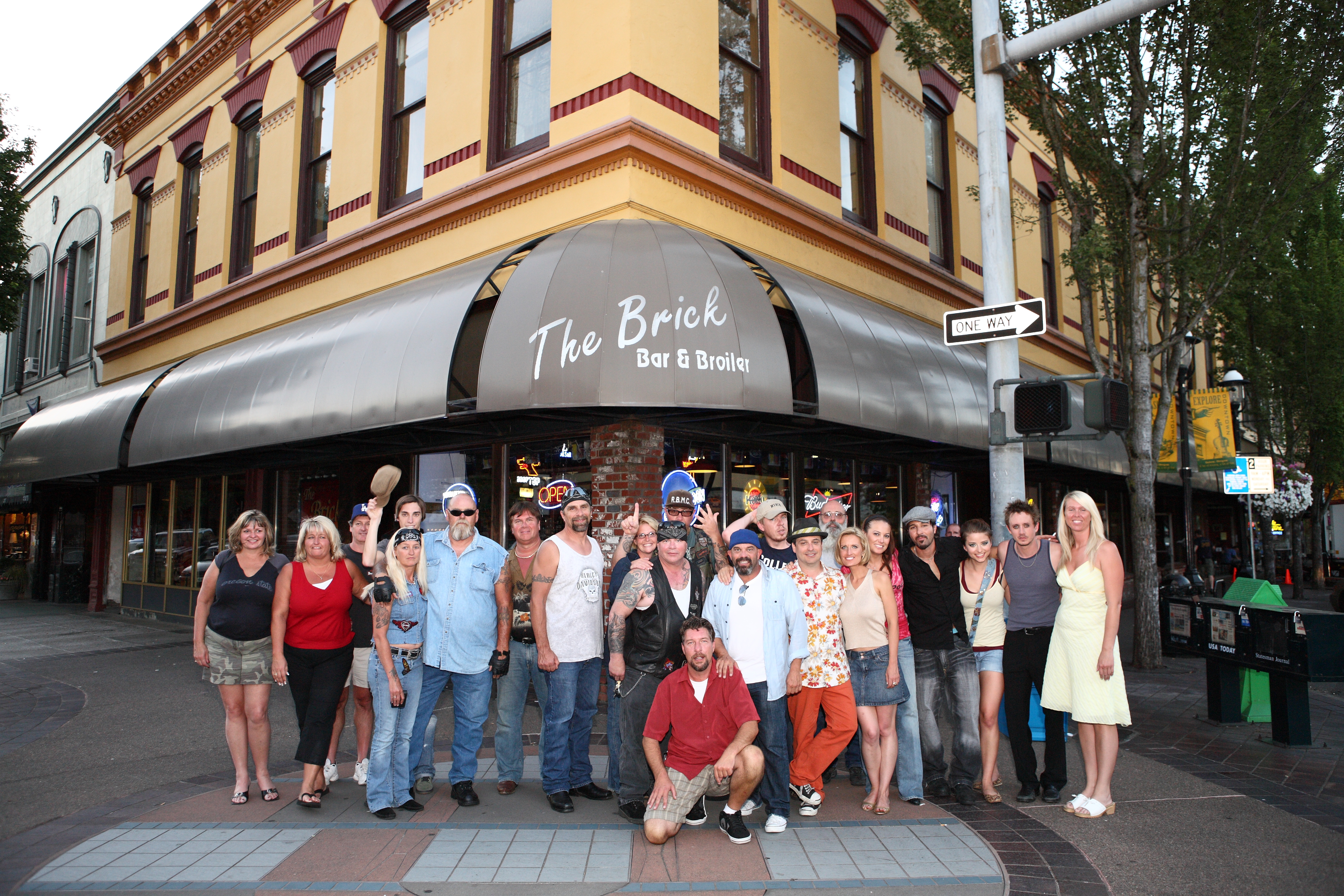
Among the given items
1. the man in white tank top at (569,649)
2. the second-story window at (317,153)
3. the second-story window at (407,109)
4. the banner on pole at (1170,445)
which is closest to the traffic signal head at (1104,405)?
the man in white tank top at (569,649)

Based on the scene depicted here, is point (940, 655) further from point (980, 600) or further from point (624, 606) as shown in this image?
point (624, 606)

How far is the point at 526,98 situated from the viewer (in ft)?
32.0

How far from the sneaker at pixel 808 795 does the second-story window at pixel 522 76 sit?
7.31 meters

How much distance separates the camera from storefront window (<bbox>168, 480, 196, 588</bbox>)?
50.1ft

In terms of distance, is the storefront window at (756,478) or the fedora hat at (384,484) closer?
the fedora hat at (384,484)

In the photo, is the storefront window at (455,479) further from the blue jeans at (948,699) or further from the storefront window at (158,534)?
the storefront window at (158,534)

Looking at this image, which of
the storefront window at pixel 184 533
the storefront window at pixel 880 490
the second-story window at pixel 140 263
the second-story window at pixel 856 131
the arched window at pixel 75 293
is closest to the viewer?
the second-story window at pixel 856 131

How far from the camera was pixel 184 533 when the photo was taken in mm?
15539

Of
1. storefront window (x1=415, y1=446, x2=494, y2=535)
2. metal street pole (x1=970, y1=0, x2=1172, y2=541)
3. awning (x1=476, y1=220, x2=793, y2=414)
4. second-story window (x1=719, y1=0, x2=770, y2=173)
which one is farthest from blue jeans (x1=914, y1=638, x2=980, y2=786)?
second-story window (x1=719, y1=0, x2=770, y2=173)

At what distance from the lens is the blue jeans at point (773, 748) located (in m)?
4.77

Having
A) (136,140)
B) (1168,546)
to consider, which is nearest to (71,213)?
(136,140)

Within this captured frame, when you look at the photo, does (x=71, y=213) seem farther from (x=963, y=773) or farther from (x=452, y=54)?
(x=963, y=773)

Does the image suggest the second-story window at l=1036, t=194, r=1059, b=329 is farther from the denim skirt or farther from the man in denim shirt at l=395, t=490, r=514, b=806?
the man in denim shirt at l=395, t=490, r=514, b=806

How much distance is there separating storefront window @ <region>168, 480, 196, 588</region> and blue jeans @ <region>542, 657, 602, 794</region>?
12545 millimetres
